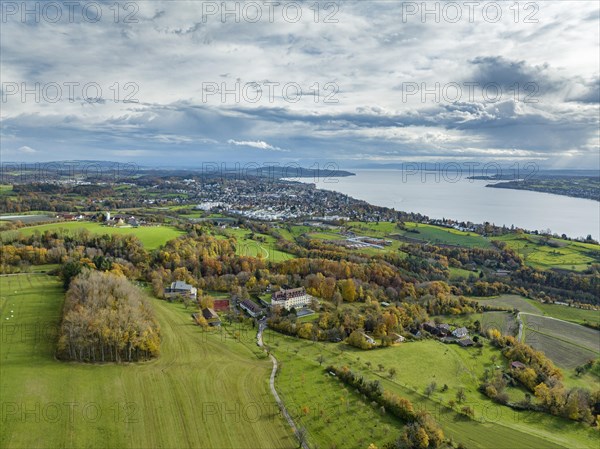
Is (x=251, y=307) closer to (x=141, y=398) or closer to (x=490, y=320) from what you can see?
(x=141, y=398)

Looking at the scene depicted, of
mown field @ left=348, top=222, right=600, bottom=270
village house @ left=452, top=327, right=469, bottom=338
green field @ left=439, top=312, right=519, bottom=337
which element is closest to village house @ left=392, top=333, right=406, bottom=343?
village house @ left=452, top=327, right=469, bottom=338

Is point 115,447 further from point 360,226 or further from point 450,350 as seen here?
point 360,226

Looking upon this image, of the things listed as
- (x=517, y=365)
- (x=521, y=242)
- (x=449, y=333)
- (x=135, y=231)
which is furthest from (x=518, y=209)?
(x=135, y=231)

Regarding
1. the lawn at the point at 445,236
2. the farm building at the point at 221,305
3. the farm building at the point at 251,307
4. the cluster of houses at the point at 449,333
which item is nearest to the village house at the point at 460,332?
the cluster of houses at the point at 449,333

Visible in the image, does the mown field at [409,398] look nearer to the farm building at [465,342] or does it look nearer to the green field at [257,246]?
the farm building at [465,342]

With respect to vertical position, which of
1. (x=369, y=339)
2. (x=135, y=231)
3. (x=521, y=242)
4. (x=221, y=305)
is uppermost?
(x=135, y=231)
